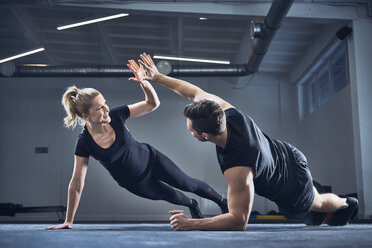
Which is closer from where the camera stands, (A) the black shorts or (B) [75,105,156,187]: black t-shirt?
(A) the black shorts

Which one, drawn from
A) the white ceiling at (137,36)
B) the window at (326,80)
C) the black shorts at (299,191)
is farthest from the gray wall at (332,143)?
the black shorts at (299,191)

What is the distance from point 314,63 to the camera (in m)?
8.51

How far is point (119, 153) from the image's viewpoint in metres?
2.79

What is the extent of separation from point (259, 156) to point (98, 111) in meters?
1.16

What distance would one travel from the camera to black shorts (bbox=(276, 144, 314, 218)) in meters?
2.32

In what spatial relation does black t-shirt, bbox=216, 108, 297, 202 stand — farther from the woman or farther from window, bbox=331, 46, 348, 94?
window, bbox=331, 46, 348, 94

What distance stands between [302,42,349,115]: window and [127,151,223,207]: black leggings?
15.7ft

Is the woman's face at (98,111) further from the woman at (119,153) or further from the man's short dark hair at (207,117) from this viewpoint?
the man's short dark hair at (207,117)

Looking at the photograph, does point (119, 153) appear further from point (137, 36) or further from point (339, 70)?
point (339, 70)

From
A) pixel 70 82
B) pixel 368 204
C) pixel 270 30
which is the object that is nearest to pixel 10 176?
pixel 70 82

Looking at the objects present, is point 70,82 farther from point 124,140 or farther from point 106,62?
point 124,140

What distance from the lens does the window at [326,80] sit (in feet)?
A: 24.5

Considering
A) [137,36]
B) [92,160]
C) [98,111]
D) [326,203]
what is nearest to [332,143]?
[137,36]

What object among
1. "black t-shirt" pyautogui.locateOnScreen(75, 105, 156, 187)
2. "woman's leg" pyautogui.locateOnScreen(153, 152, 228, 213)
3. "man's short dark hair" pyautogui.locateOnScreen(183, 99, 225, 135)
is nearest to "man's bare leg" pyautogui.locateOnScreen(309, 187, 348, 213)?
"woman's leg" pyautogui.locateOnScreen(153, 152, 228, 213)
